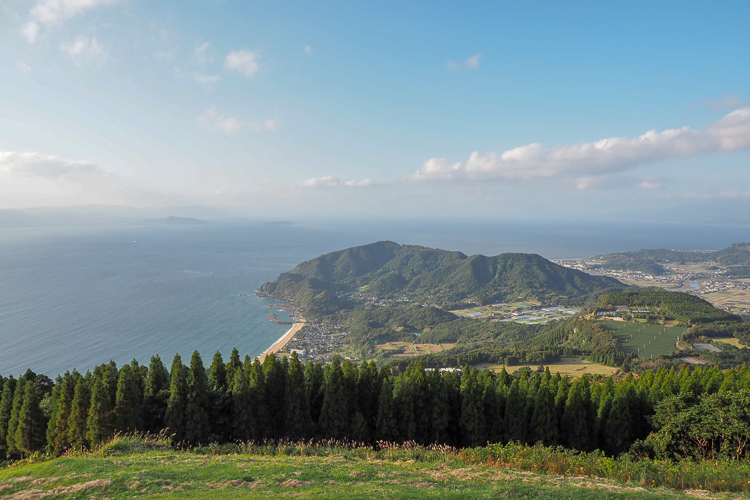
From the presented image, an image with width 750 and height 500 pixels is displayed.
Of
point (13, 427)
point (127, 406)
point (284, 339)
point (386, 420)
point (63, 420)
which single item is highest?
point (127, 406)

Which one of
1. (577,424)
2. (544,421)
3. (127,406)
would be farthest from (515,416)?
(127,406)

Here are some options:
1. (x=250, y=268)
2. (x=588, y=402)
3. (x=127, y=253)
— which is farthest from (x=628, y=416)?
(x=127, y=253)

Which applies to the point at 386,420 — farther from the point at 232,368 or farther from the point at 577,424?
the point at 577,424

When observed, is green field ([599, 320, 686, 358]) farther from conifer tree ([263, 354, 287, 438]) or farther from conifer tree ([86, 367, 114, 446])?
conifer tree ([86, 367, 114, 446])

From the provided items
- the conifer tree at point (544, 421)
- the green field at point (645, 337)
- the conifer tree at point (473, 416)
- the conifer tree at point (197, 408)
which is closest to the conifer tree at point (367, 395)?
the conifer tree at point (473, 416)

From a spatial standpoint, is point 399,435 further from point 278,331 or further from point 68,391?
point 278,331

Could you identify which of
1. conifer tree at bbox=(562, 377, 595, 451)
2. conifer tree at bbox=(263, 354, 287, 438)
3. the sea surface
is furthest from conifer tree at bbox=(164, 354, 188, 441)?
the sea surface
